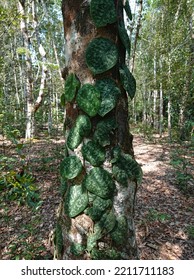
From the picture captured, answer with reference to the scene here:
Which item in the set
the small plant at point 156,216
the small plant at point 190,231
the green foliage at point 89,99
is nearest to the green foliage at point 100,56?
the green foliage at point 89,99

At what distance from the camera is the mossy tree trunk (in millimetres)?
1250

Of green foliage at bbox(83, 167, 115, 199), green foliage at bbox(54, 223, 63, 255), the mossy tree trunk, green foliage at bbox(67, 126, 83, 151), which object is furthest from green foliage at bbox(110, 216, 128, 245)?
green foliage at bbox(67, 126, 83, 151)

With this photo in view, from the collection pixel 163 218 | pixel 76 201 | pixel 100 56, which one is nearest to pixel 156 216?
pixel 163 218

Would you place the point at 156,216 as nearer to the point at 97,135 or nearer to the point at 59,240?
the point at 59,240

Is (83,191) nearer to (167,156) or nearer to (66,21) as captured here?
(66,21)

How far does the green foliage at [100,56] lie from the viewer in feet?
4.06

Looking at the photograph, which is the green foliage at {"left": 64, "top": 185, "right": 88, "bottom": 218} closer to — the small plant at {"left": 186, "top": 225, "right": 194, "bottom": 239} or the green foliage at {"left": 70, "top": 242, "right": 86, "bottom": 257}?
the green foliage at {"left": 70, "top": 242, "right": 86, "bottom": 257}

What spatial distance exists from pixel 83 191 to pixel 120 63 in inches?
33.2

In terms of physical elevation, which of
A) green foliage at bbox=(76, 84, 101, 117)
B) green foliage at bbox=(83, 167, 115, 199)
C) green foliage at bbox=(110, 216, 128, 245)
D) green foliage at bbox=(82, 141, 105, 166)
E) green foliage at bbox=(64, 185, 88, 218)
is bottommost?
green foliage at bbox=(110, 216, 128, 245)

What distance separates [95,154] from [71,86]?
46cm

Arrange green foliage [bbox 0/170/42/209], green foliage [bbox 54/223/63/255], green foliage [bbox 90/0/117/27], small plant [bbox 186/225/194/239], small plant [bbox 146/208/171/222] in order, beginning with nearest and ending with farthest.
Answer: green foliage [bbox 90/0/117/27]
green foliage [bbox 54/223/63/255]
green foliage [bbox 0/170/42/209]
small plant [bbox 186/225/194/239]
small plant [bbox 146/208/171/222]

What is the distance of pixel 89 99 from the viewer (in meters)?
1.24

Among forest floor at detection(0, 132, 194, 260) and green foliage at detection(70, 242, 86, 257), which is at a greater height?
green foliage at detection(70, 242, 86, 257)

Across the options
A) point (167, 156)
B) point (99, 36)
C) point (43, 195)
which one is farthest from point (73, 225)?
point (167, 156)
